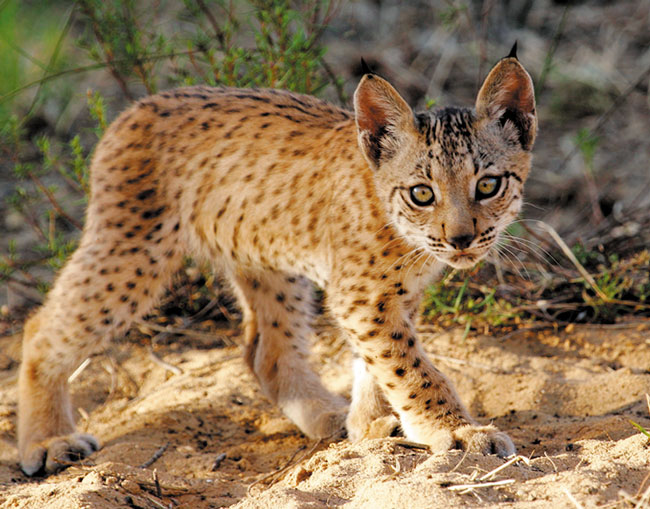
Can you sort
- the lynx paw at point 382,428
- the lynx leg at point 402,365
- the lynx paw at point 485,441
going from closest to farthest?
the lynx paw at point 485,441, the lynx leg at point 402,365, the lynx paw at point 382,428

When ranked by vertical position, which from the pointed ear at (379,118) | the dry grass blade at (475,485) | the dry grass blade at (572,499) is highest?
the pointed ear at (379,118)

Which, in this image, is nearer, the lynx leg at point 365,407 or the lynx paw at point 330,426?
the lynx leg at point 365,407

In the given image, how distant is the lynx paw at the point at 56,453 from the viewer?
4242 mm

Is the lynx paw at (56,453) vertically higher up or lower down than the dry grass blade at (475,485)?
lower down

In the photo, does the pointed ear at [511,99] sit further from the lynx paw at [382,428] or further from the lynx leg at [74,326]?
the lynx leg at [74,326]

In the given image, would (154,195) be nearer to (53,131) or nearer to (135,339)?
(135,339)

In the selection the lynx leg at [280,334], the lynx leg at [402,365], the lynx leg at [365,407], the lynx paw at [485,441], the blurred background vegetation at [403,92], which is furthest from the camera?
the blurred background vegetation at [403,92]

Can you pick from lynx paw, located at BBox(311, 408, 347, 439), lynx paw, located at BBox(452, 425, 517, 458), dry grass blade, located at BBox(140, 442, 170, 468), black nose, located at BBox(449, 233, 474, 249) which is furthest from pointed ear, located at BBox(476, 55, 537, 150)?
dry grass blade, located at BBox(140, 442, 170, 468)

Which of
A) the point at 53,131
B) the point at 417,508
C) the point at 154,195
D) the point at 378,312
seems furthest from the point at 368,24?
the point at 417,508

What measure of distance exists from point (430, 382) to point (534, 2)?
659 cm

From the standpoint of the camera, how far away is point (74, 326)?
174 inches

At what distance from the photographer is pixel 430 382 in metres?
3.71

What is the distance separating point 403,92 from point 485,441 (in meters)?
5.52

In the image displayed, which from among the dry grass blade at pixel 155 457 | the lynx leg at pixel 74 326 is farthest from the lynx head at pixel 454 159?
Result: the dry grass blade at pixel 155 457
